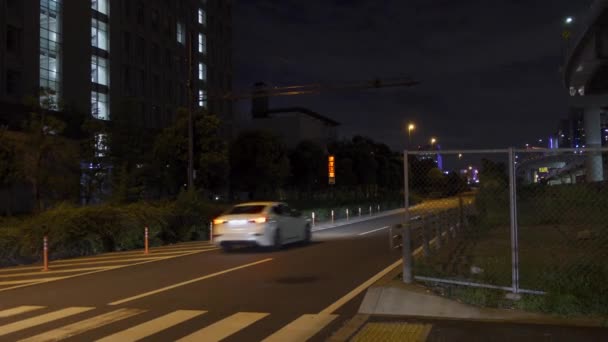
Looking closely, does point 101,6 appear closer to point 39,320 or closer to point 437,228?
point 437,228

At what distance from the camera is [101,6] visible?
52219 millimetres

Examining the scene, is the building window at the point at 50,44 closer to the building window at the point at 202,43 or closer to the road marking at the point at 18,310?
the building window at the point at 202,43

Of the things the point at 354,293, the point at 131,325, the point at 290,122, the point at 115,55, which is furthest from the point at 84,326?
the point at 290,122

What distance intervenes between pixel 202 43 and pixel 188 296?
58.7 metres

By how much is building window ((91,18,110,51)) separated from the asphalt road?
3705 centimetres

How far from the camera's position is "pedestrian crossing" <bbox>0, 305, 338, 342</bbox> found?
8.01m

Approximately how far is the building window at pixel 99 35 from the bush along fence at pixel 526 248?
40014 millimetres

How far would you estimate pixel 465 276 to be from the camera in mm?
11180

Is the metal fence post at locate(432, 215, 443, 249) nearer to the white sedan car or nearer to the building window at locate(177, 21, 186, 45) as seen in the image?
the white sedan car

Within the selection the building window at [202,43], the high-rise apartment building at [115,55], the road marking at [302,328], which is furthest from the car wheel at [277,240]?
the building window at [202,43]

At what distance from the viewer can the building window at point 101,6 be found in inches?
2019

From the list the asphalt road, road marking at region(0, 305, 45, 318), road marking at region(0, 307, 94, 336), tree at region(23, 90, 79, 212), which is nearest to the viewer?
the asphalt road

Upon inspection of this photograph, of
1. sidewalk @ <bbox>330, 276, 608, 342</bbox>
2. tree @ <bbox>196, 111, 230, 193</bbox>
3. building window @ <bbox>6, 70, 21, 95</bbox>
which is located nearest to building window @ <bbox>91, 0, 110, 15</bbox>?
building window @ <bbox>6, 70, 21, 95</bbox>

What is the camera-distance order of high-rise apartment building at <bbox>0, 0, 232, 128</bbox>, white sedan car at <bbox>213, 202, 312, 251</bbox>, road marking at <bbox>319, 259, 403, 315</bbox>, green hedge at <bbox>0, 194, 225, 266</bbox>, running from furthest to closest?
high-rise apartment building at <bbox>0, 0, 232, 128</bbox> < white sedan car at <bbox>213, 202, 312, 251</bbox> < green hedge at <bbox>0, 194, 225, 266</bbox> < road marking at <bbox>319, 259, 403, 315</bbox>
